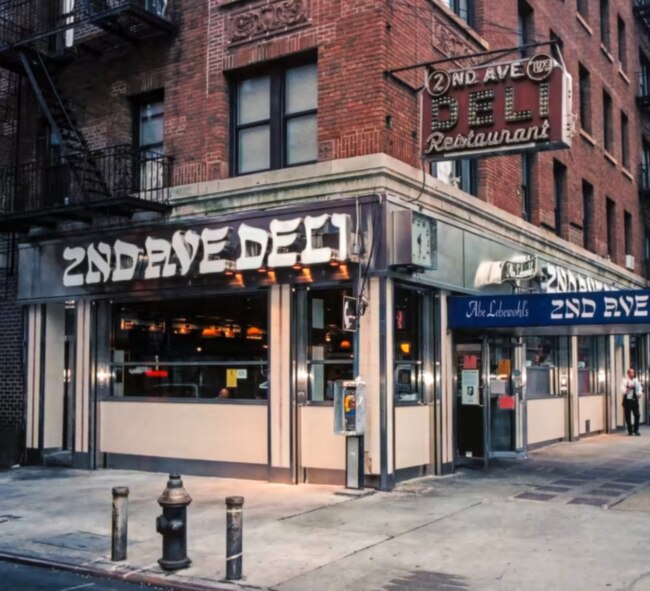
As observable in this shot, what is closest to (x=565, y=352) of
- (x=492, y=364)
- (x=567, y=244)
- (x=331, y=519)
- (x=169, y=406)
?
(x=567, y=244)

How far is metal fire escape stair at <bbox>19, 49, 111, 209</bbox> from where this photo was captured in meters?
15.1

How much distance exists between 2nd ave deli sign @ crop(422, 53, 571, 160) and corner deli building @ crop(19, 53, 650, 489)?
29mm

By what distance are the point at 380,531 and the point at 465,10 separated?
35.8 feet

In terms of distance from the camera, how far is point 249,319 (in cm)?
1395

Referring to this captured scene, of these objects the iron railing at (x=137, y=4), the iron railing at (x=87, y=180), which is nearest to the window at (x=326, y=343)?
the iron railing at (x=87, y=180)

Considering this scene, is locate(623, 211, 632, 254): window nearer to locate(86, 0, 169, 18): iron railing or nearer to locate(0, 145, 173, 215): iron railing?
locate(0, 145, 173, 215): iron railing

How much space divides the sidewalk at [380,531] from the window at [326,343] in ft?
5.47

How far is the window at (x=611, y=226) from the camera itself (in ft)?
80.9

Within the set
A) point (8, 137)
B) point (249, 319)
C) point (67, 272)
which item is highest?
point (8, 137)

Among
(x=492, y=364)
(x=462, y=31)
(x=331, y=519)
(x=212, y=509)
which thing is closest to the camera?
(x=331, y=519)

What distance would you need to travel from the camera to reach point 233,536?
7.43m

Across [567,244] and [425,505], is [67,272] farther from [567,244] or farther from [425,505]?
[567,244]

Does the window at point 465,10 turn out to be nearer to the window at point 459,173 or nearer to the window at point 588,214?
the window at point 459,173

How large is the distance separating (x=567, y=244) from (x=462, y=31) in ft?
23.4
